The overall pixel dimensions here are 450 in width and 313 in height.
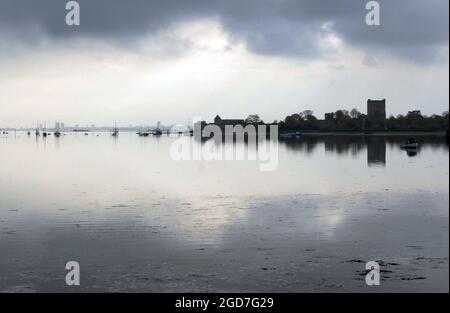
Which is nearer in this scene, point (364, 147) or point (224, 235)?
point (224, 235)

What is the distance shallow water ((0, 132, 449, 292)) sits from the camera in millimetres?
16172

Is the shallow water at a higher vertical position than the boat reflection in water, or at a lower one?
lower

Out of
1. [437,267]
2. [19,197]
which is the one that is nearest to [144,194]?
[19,197]

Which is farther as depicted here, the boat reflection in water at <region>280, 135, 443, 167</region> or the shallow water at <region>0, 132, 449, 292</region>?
the boat reflection in water at <region>280, 135, 443, 167</region>

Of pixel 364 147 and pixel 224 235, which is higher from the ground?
pixel 364 147

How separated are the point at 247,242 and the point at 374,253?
185 inches

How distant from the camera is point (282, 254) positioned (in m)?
19.0

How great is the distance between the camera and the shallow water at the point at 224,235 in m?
16.2

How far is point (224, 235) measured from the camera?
22.4 meters

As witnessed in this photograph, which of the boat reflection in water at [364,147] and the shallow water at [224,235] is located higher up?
the boat reflection in water at [364,147]

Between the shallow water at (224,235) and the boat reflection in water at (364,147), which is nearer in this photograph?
the shallow water at (224,235)
